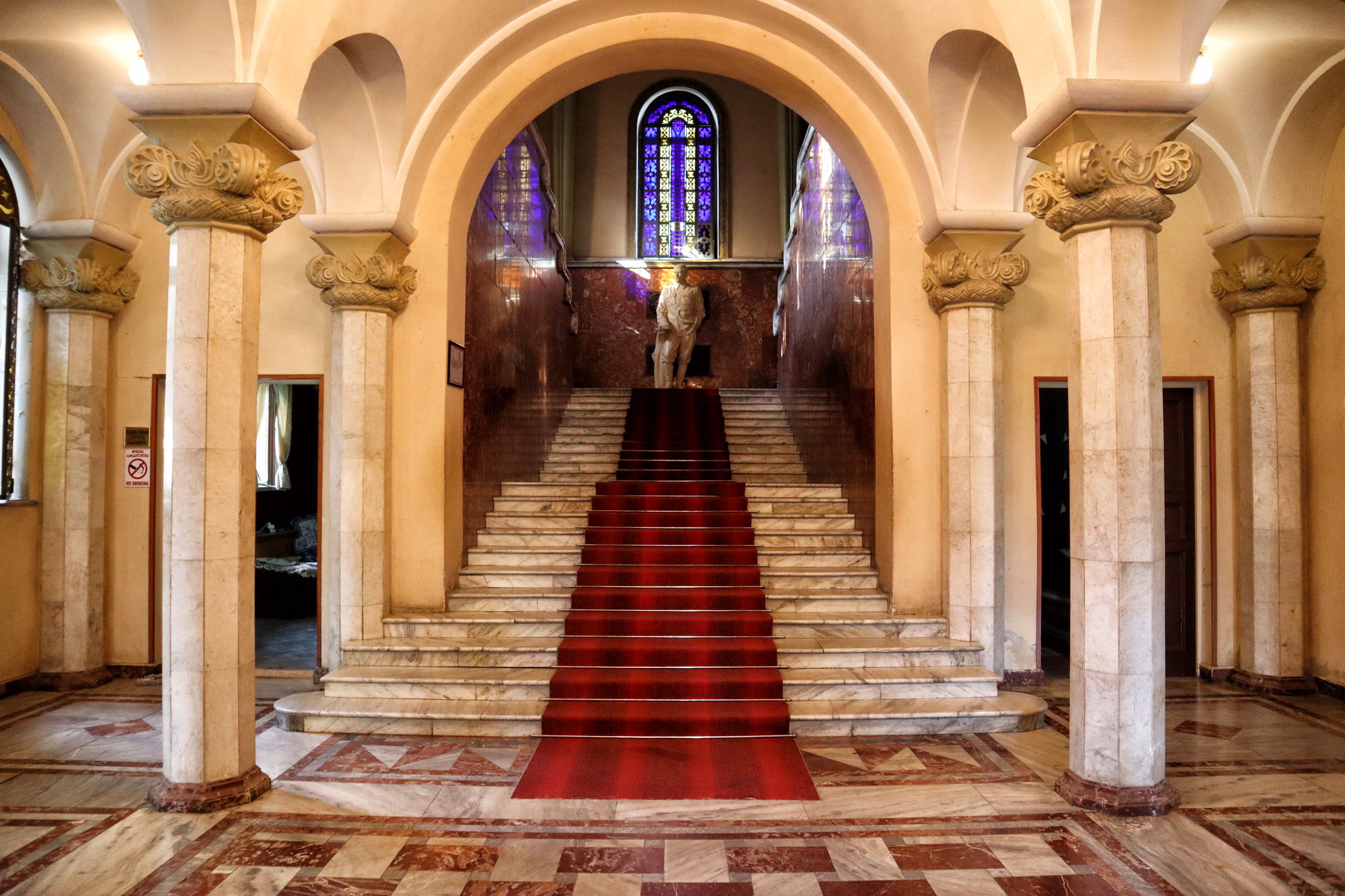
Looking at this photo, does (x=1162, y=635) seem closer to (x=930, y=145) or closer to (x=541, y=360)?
(x=930, y=145)

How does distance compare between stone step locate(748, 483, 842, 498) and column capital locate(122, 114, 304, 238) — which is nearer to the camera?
column capital locate(122, 114, 304, 238)

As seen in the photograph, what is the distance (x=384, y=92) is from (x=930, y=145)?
3.63 m

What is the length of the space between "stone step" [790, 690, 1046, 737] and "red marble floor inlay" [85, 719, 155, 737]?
3.91 meters

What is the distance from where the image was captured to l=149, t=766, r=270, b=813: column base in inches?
150

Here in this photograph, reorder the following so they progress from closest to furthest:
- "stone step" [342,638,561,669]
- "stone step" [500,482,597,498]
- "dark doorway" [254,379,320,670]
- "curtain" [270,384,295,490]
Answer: "stone step" [342,638,561,669] < "stone step" [500,482,597,498] < "dark doorway" [254,379,320,670] < "curtain" [270,384,295,490]

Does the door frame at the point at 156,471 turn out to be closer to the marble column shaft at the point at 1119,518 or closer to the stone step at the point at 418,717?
the stone step at the point at 418,717

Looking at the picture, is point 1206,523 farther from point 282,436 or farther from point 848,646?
point 282,436

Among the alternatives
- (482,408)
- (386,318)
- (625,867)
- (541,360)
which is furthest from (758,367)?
(625,867)

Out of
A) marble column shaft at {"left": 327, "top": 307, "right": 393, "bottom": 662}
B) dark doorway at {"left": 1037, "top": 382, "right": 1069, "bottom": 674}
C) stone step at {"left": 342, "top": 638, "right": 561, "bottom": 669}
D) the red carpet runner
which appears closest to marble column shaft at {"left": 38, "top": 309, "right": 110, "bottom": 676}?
→ marble column shaft at {"left": 327, "top": 307, "right": 393, "bottom": 662}

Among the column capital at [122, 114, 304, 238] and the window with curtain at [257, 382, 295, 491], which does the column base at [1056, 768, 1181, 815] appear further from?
the window with curtain at [257, 382, 295, 491]

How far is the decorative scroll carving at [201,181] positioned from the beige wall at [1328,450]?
6.94 metres

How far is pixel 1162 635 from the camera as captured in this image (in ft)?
12.9

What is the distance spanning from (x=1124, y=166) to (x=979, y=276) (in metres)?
1.89

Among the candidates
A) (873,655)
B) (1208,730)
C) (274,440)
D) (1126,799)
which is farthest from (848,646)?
(274,440)
